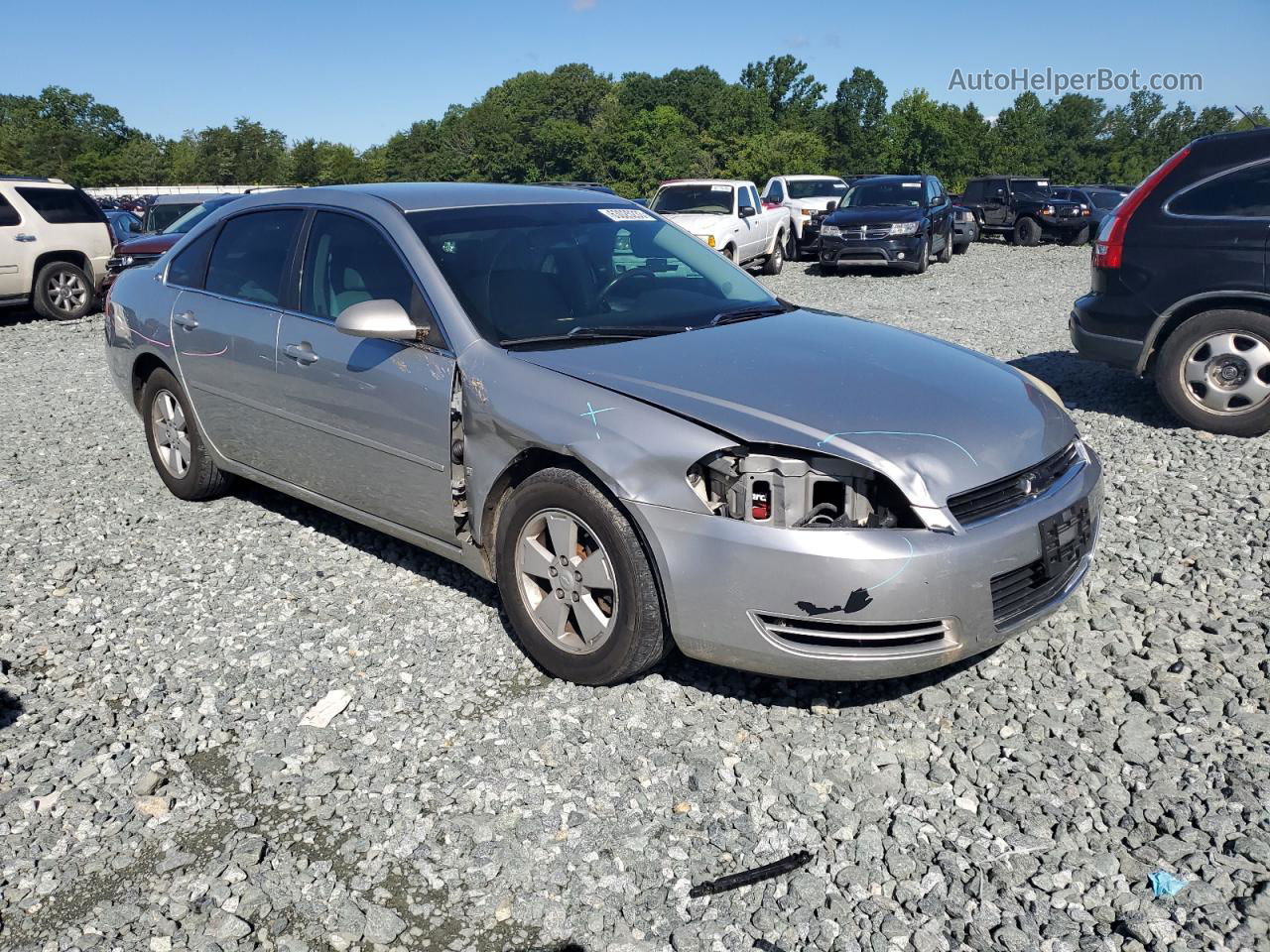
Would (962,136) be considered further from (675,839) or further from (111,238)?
(675,839)

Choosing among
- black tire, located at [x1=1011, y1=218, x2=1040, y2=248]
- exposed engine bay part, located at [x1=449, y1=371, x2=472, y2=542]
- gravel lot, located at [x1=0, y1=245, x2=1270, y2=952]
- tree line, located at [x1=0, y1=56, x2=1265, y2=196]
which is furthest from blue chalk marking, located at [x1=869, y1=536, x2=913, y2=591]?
tree line, located at [x1=0, y1=56, x2=1265, y2=196]

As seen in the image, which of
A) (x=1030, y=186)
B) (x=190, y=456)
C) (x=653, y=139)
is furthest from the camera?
(x=653, y=139)

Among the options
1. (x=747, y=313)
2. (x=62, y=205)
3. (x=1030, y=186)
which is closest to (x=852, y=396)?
(x=747, y=313)

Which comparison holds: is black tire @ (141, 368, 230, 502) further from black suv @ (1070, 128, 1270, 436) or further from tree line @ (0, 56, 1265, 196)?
tree line @ (0, 56, 1265, 196)

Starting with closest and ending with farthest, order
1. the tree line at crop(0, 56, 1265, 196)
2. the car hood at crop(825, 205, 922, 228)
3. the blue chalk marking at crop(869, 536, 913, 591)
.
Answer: the blue chalk marking at crop(869, 536, 913, 591)
the car hood at crop(825, 205, 922, 228)
the tree line at crop(0, 56, 1265, 196)

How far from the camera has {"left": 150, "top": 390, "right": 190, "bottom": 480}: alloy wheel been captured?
577 cm

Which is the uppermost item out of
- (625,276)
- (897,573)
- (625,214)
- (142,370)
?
(625,214)

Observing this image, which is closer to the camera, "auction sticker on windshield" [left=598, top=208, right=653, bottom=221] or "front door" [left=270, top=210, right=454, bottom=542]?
"front door" [left=270, top=210, right=454, bottom=542]

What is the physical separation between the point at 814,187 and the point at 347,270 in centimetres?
2093

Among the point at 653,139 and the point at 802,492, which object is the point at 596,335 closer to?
the point at 802,492

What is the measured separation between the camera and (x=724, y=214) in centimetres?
1808

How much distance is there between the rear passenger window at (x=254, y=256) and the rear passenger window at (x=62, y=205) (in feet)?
37.6

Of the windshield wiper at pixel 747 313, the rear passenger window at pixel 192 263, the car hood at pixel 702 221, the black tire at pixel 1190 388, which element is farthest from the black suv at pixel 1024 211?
the rear passenger window at pixel 192 263

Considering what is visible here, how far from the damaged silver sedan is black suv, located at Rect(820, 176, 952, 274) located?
1395 centimetres
